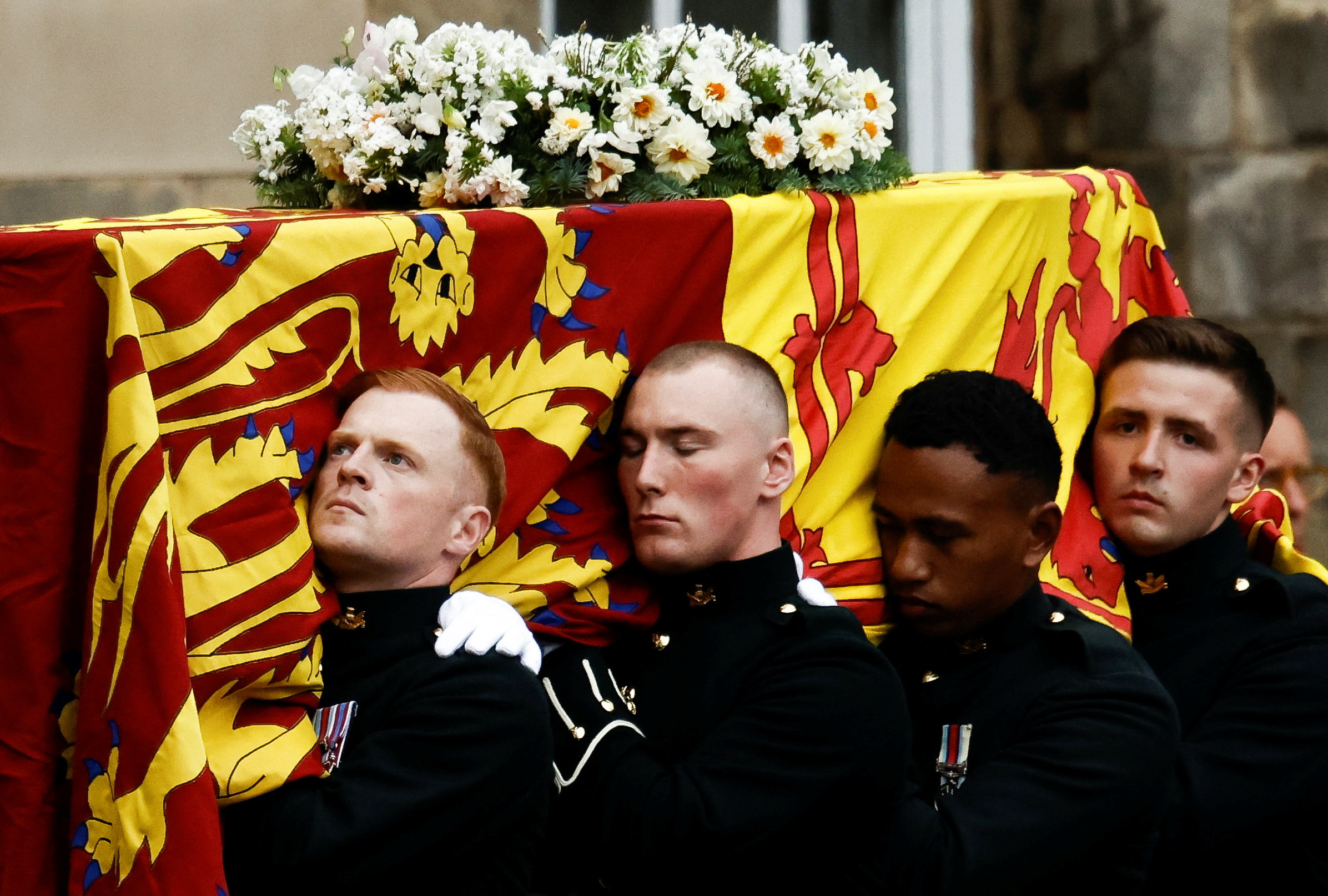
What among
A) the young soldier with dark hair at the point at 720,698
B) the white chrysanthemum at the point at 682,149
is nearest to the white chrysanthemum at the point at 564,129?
the white chrysanthemum at the point at 682,149

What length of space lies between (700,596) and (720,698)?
0.18m

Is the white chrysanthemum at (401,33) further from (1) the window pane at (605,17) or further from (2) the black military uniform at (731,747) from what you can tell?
(1) the window pane at (605,17)

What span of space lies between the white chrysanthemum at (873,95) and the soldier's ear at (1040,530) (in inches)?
29.8

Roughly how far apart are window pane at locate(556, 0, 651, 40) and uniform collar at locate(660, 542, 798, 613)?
85.7 inches

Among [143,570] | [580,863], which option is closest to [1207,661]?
[580,863]

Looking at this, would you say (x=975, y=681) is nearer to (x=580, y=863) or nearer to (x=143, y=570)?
(x=580, y=863)

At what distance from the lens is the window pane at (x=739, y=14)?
4.71 m

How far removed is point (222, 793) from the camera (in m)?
2.18

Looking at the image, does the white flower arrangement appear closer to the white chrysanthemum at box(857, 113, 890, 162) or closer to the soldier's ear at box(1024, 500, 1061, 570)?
the white chrysanthemum at box(857, 113, 890, 162)

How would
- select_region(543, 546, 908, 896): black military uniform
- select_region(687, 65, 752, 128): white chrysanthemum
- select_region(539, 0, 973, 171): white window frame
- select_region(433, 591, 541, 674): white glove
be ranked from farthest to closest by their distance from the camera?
select_region(539, 0, 973, 171): white window frame → select_region(687, 65, 752, 128): white chrysanthemum → select_region(543, 546, 908, 896): black military uniform → select_region(433, 591, 541, 674): white glove

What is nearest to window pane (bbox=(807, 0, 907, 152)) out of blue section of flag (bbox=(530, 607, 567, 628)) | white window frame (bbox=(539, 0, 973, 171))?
white window frame (bbox=(539, 0, 973, 171))

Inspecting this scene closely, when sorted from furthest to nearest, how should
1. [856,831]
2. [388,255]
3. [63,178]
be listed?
[63,178] < [856,831] < [388,255]

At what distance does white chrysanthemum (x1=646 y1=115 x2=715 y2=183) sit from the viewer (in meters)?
2.80

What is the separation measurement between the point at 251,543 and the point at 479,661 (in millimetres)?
368
